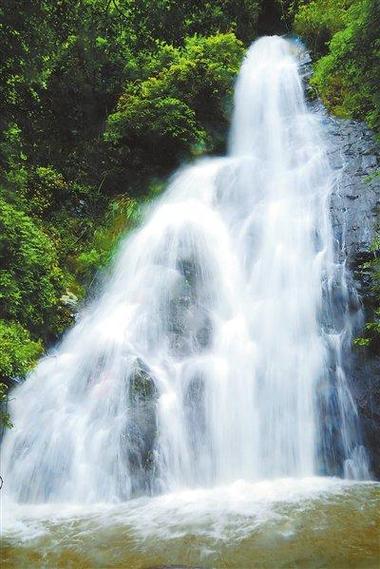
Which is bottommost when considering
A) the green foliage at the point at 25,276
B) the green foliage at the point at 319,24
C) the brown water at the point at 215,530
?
the brown water at the point at 215,530

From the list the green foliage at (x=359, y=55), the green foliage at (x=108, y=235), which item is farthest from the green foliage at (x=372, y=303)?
the green foliage at (x=108, y=235)

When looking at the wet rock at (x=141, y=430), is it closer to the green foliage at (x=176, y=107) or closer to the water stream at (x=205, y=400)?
the water stream at (x=205, y=400)

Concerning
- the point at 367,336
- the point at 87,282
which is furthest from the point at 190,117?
the point at 367,336

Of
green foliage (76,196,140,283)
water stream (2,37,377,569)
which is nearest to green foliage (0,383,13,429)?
water stream (2,37,377,569)

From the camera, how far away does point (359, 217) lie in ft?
27.9

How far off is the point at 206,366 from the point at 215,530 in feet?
10.2

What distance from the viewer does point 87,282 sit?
10.7 metres

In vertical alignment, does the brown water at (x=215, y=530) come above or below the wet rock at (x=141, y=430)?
below

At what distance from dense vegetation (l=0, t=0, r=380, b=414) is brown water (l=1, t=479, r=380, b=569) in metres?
2.82

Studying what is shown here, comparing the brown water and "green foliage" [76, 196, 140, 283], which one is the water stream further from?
"green foliage" [76, 196, 140, 283]

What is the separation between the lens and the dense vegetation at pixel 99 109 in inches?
234

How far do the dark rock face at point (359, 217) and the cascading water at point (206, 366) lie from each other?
216mm

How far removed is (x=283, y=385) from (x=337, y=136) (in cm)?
784

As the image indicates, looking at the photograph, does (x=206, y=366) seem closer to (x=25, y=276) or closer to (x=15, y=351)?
(x=15, y=351)
